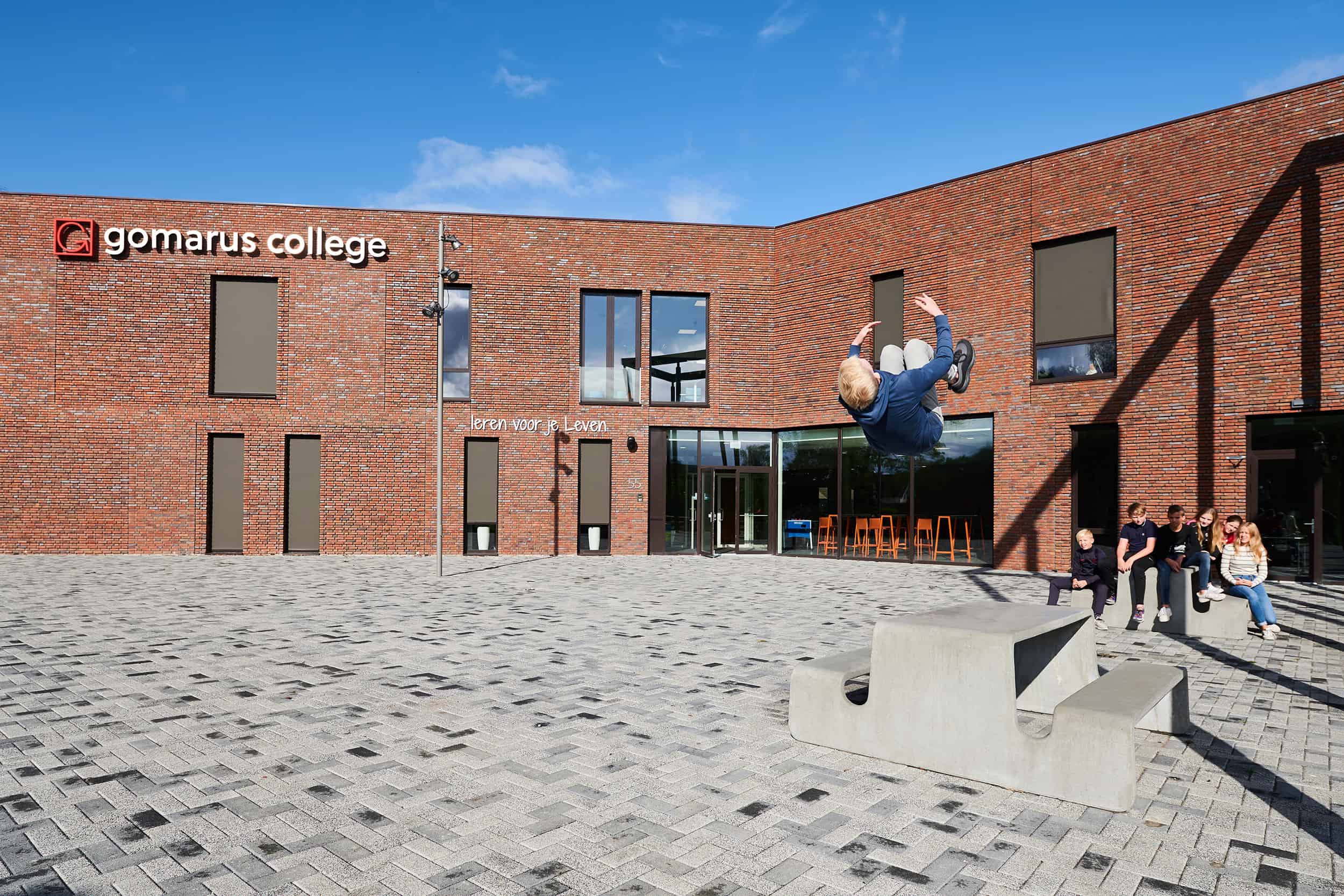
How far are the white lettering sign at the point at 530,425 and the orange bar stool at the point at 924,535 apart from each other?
322 inches

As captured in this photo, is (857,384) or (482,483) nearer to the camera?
(857,384)

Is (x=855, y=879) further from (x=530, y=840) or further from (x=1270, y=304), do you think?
(x=1270, y=304)

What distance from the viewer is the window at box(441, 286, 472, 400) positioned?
20.4 metres

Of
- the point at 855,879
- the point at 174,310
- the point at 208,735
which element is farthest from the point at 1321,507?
the point at 174,310

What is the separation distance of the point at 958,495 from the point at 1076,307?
460 cm

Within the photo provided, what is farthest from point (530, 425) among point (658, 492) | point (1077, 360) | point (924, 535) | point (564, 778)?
point (564, 778)

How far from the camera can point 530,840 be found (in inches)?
145

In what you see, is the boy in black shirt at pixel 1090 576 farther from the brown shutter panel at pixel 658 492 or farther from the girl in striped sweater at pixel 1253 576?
the brown shutter panel at pixel 658 492

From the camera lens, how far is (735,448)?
2141cm

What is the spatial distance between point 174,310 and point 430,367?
631 centimetres

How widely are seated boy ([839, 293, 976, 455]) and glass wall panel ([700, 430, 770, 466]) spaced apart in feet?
49.5

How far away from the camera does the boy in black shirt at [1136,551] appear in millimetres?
9805

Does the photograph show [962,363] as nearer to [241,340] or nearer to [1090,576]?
[1090,576]

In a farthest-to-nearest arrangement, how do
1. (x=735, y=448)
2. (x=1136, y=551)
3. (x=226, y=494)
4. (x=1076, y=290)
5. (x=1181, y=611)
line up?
1. (x=735, y=448)
2. (x=226, y=494)
3. (x=1076, y=290)
4. (x=1136, y=551)
5. (x=1181, y=611)
